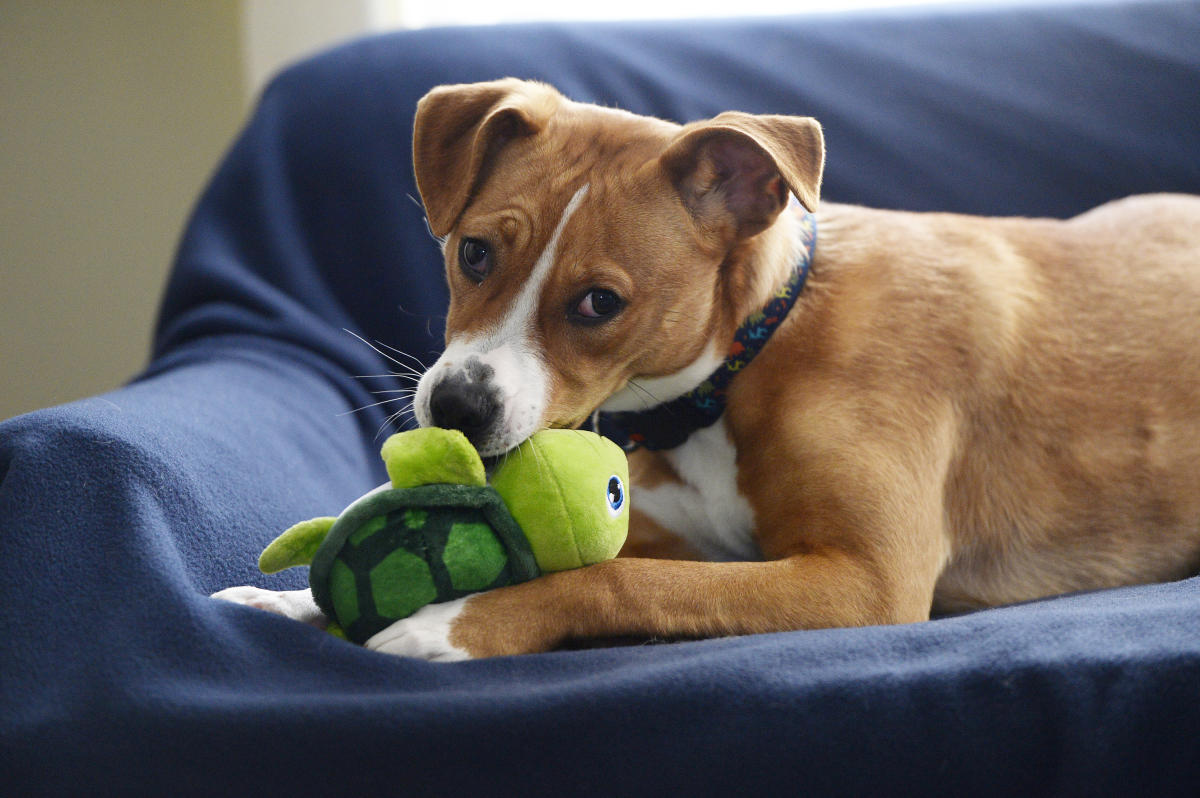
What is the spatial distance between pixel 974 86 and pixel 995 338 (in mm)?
1206

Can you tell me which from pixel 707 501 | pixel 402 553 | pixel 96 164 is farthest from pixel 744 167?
pixel 96 164

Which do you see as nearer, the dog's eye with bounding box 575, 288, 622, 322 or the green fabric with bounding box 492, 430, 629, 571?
the green fabric with bounding box 492, 430, 629, 571

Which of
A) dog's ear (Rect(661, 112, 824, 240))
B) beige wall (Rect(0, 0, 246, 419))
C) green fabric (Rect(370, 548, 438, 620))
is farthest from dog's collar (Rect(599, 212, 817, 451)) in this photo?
beige wall (Rect(0, 0, 246, 419))

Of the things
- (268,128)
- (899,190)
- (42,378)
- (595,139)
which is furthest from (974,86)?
(42,378)

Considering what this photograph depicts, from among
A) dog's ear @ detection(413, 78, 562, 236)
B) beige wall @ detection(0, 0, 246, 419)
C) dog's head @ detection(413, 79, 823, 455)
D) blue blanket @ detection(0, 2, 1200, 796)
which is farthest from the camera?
beige wall @ detection(0, 0, 246, 419)

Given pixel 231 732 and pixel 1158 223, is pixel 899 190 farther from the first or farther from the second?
pixel 231 732

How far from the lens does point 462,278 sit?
5.86 ft

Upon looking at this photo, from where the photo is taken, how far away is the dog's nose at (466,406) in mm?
1519

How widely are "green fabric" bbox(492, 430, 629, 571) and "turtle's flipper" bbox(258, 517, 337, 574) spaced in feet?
0.82

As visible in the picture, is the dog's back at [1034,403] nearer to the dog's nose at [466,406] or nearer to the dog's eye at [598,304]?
the dog's eye at [598,304]

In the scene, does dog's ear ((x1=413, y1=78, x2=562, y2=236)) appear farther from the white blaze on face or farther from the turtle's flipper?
the turtle's flipper

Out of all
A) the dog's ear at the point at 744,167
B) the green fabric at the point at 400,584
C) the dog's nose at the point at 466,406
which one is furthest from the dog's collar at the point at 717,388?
the green fabric at the point at 400,584

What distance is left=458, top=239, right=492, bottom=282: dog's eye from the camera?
5.69ft

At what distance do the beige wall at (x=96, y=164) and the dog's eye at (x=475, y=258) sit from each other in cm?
268
